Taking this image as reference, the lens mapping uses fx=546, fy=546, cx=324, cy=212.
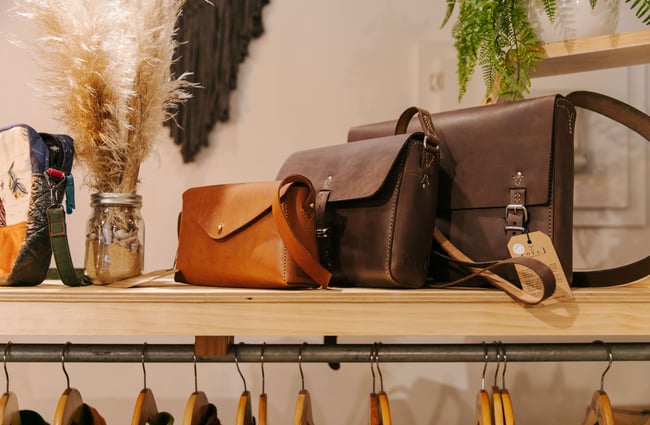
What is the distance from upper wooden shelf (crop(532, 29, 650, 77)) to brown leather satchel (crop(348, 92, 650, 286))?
24 cm

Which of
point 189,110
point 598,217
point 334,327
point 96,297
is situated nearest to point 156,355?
point 96,297

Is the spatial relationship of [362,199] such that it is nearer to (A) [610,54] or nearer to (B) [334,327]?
(B) [334,327]

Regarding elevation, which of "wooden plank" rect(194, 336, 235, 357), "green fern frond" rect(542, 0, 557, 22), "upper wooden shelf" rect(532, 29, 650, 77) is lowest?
"wooden plank" rect(194, 336, 235, 357)

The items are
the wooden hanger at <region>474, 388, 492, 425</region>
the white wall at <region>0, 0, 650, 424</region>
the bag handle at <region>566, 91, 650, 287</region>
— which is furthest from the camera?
the white wall at <region>0, 0, 650, 424</region>

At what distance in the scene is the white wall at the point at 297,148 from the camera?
56.4 inches

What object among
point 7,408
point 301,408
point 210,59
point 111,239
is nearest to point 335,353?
point 301,408

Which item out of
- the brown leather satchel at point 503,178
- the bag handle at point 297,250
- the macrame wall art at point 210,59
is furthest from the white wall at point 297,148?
the bag handle at point 297,250

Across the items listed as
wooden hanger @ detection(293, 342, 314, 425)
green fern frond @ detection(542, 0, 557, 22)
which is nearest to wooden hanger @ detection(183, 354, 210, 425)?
wooden hanger @ detection(293, 342, 314, 425)

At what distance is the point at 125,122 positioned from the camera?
35.8 inches

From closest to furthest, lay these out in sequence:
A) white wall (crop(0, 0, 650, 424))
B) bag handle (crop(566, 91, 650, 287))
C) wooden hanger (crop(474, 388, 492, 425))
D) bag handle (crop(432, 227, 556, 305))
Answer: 1. bag handle (crop(432, 227, 556, 305))
2. wooden hanger (crop(474, 388, 492, 425))
3. bag handle (crop(566, 91, 650, 287))
4. white wall (crop(0, 0, 650, 424))

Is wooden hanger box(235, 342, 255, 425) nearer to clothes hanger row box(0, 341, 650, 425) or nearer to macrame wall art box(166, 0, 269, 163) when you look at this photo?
clothes hanger row box(0, 341, 650, 425)

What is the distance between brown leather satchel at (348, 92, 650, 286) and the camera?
2.63 feet

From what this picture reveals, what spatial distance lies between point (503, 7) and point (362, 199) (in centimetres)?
49

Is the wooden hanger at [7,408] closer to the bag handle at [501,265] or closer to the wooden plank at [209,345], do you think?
the wooden plank at [209,345]
